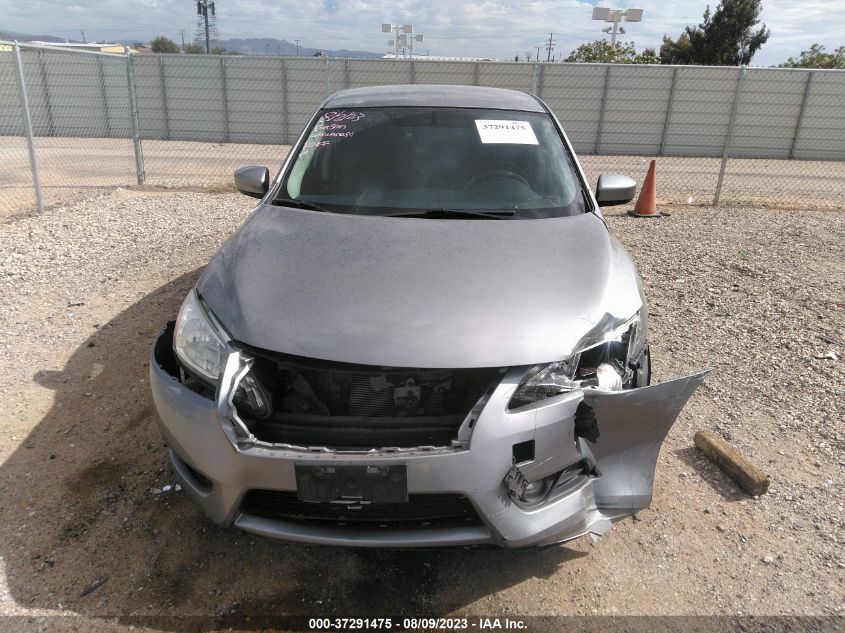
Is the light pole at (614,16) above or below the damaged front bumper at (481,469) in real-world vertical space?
above

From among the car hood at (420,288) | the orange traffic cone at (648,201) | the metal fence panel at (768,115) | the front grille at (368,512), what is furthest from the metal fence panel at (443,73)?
the front grille at (368,512)

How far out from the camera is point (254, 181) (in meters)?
3.61

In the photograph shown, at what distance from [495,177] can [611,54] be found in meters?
31.4

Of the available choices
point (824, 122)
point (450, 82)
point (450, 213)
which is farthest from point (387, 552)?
point (824, 122)

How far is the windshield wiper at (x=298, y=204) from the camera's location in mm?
2943

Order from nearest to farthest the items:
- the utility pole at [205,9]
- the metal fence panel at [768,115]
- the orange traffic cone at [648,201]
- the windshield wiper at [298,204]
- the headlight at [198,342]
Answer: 1. the headlight at [198,342]
2. the windshield wiper at [298,204]
3. the orange traffic cone at [648,201]
4. the metal fence panel at [768,115]
5. the utility pole at [205,9]

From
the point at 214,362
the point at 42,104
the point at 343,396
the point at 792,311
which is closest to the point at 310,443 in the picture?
the point at 343,396

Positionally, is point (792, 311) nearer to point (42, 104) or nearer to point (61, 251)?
point (61, 251)

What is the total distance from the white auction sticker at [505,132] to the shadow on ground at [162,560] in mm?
2146

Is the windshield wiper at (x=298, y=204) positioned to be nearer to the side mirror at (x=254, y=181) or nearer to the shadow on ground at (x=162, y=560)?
the side mirror at (x=254, y=181)

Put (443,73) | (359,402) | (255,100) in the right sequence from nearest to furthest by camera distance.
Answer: (359,402)
(443,73)
(255,100)

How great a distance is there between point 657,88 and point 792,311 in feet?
51.0

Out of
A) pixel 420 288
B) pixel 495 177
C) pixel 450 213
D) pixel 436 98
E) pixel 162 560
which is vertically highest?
pixel 436 98

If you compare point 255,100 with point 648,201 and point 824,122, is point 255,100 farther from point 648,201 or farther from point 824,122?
point 824,122
